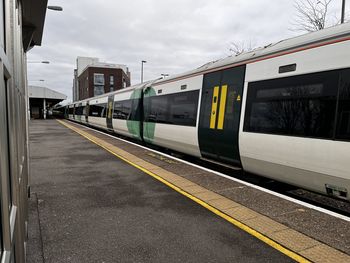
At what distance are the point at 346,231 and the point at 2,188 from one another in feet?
14.6

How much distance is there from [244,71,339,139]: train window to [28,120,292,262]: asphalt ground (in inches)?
88.6

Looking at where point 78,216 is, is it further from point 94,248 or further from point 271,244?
point 271,244

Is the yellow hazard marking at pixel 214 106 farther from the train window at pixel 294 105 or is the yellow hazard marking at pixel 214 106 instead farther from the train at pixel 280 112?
the train window at pixel 294 105

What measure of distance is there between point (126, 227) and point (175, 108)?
252 inches

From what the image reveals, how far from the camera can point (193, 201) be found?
225 inches

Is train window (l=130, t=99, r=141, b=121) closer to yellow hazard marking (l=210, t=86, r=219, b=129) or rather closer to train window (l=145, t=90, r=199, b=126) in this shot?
train window (l=145, t=90, r=199, b=126)

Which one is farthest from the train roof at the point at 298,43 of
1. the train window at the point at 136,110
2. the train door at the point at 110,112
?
the train door at the point at 110,112

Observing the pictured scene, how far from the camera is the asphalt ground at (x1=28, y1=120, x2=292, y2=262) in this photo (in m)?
3.75

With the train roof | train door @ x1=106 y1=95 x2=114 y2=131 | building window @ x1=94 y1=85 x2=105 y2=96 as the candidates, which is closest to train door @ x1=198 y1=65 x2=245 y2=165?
the train roof

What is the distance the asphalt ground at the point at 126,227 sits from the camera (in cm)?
375

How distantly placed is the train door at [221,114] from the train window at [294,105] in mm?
466

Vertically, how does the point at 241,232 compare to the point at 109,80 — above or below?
below

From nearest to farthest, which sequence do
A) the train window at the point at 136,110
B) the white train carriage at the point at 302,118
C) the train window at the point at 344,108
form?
the train window at the point at 344,108, the white train carriage at the point at 302,118, the train window at the point at 136,110

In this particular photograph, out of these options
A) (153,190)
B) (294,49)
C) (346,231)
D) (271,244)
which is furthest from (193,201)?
(294,49)
